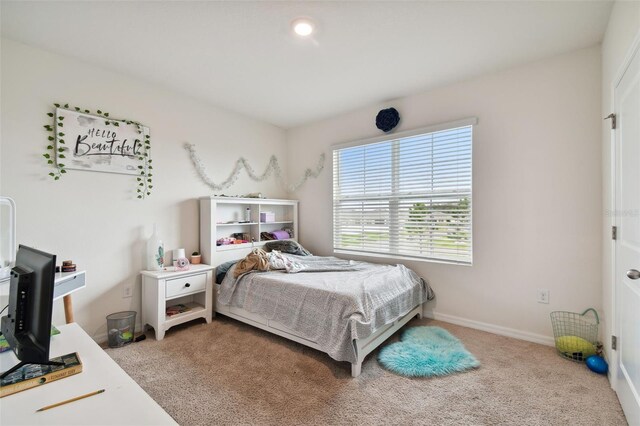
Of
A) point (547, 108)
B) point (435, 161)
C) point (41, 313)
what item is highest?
point (547, 108)

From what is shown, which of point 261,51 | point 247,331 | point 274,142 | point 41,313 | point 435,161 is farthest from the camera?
point 274,142

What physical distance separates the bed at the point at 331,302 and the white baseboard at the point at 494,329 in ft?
0.79

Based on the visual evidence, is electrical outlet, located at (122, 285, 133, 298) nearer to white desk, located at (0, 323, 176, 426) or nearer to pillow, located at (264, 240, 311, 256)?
pillow, located at (264, 240, 311, 256)

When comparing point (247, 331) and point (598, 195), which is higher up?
point (598, 195)

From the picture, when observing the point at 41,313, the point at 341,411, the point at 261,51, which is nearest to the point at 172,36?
the point at 261,51

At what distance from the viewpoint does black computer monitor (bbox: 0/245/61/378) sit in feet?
3.17

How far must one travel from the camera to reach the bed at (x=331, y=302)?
2.12m

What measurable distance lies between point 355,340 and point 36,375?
164cm

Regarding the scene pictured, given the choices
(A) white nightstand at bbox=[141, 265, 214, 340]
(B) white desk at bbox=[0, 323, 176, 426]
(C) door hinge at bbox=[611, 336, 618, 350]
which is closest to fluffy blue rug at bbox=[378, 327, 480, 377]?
(C) door hinge at bbox=[611, 336, 618, 350]

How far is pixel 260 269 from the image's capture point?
2.94 meters

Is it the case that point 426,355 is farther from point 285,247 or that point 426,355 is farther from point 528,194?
point 285,247

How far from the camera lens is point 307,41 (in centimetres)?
227

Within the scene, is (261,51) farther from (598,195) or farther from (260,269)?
(598,195)

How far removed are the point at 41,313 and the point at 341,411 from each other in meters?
1.54
